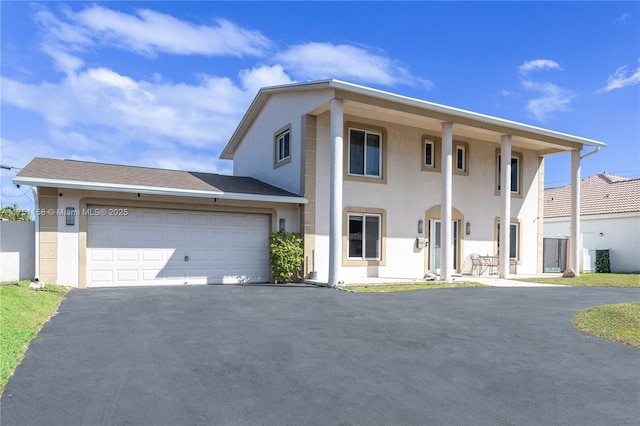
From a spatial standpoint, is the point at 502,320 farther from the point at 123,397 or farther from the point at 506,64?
the point at 506,64

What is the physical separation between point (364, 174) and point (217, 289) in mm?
6784

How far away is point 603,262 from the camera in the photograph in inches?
905

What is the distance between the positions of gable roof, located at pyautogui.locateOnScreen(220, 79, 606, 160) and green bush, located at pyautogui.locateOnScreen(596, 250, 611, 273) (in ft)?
24.7

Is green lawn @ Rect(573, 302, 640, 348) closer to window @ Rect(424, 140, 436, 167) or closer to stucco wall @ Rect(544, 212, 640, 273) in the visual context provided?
window @ Rect(424, 140, 436, 167)

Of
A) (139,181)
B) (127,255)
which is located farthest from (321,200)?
(127,255)

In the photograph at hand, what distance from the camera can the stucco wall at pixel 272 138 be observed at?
15016 mm

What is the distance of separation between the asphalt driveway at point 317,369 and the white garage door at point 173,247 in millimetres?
3807

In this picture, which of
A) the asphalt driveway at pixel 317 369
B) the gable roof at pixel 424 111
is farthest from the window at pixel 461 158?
the asphalt driveway at pixel 317 369

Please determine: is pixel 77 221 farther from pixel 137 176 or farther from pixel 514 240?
pixel 514 240

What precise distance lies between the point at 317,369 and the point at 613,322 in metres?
5.76

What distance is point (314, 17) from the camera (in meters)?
13.6

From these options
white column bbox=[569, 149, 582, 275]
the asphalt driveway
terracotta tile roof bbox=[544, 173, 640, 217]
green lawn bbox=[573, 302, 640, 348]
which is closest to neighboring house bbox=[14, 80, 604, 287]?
white column bbox=[569, 149, 582, 275]

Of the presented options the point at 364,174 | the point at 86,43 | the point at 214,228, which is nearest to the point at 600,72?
the point at 364,174

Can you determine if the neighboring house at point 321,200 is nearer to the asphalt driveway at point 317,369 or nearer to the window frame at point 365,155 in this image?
the window frame at point 365,155
